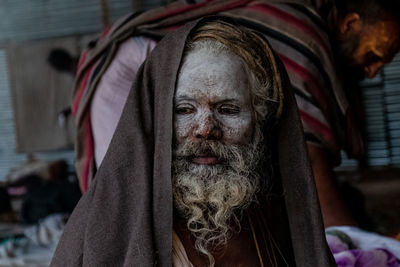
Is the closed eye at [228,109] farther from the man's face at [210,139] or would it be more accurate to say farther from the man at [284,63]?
the man at [284,63]

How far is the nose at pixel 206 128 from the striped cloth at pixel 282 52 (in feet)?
4.12

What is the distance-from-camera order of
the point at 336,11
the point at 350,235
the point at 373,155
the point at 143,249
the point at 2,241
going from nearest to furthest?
the point at 143,249 → the point at 350,235 → the point at 336,11 → the point at 2,241 → the point at 373,155

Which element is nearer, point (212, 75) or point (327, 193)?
point (212, 75)

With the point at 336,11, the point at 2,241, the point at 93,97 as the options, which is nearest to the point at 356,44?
the point at 336,11

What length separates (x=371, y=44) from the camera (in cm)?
335

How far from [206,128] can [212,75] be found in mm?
176

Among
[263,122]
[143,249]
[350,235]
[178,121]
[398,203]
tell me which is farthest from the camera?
[398,203]

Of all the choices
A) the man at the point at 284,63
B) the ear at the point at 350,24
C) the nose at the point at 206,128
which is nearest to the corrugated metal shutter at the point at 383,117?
the ear at the point at 350,24

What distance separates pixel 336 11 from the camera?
3260 mm

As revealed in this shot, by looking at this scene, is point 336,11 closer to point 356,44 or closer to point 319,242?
point 356,44

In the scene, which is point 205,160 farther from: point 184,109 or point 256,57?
point 256,57

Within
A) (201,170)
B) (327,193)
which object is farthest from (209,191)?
(327,193)

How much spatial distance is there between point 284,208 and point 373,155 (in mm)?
3658

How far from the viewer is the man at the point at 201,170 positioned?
1664 millimetres
